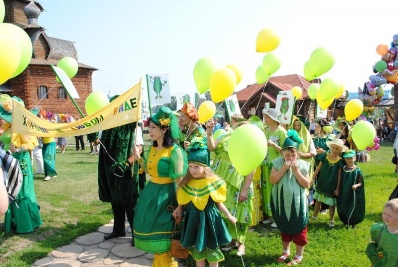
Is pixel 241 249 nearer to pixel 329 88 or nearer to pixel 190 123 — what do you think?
pixel 190 123

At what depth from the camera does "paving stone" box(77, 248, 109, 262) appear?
13.5ft

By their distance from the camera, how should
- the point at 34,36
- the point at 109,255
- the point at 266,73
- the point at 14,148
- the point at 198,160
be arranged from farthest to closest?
the point at 34,36 < the point at 266,73 < the point at 14,148 < the point at 109,255 < the point at 198,160

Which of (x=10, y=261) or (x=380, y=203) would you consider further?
(x=380, y=203)

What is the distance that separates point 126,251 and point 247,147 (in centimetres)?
230

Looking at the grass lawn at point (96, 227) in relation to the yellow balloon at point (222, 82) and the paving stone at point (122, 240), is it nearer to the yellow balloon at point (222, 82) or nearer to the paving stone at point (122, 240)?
the paving stone at point (122, 240)

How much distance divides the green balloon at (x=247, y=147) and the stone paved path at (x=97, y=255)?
5.51 feet

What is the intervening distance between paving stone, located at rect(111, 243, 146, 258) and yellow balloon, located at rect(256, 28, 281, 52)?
10.7 feet

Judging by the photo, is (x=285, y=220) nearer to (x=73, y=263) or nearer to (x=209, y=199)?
(x=209, y=199)

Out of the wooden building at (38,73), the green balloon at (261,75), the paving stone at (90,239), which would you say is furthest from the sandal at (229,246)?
the wooden building at (38,73)

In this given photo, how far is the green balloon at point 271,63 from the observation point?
5.85 m

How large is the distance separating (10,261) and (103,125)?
1939mm

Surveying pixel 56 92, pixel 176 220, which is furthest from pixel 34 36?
pixel 176 220

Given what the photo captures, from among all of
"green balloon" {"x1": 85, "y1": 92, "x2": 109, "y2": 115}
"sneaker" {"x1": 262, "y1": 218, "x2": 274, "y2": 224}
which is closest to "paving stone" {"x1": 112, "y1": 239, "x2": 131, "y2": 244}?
"green balloon" {"x1": 85, "y1": 92, "x2": 109, "y2": 115}

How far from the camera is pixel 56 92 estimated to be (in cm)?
3441
